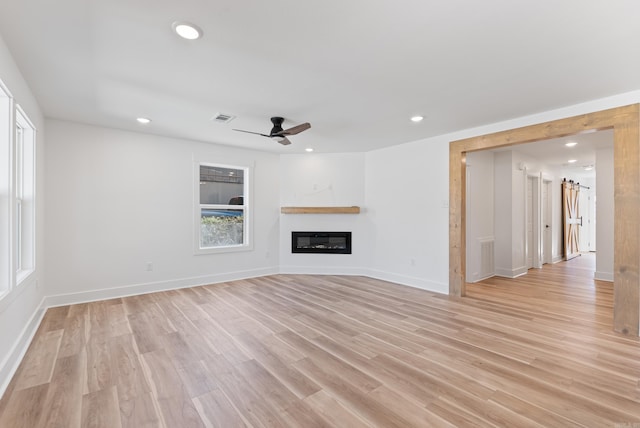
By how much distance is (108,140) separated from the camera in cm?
428

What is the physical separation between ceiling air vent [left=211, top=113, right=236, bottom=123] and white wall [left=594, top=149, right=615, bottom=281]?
6.66 m

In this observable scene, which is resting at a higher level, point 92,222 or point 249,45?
point 249,45

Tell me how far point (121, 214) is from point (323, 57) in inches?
152

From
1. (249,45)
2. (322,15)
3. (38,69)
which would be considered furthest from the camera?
(38,69)

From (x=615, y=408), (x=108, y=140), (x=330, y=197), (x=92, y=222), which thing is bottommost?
(x=615, y=408)

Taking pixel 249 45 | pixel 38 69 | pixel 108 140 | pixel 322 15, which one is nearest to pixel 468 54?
pixel 322 15

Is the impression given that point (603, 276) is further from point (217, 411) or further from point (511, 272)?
point (217, 411)

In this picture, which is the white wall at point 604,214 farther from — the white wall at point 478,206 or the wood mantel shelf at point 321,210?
the wood mantel shelf at point 321,210

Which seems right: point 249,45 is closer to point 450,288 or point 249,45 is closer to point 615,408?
point 615,408

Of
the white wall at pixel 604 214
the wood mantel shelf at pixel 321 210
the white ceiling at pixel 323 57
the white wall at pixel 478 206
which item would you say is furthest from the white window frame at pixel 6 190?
the white wall at pixel 604 214

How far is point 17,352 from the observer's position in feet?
8.15

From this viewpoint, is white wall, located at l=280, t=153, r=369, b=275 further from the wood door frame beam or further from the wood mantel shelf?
the wood door frame beam

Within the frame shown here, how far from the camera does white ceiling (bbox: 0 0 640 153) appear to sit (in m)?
1.79

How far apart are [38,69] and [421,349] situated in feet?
13.7
